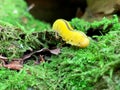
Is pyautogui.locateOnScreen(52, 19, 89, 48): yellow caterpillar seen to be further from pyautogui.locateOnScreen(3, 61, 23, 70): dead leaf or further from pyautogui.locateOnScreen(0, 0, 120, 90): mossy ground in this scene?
pyautogui.locateOnScreen(3, 61, 23, 70): dead leaf

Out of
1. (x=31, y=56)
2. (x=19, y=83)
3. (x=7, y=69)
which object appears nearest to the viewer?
(x=19, y=83)

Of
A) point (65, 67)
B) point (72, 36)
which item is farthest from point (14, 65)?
point (72, 36)

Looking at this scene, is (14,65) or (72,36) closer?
(14,65)

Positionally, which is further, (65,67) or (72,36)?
(72,36)

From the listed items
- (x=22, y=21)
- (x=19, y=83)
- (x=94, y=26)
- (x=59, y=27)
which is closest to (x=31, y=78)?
(x=19, y=83)

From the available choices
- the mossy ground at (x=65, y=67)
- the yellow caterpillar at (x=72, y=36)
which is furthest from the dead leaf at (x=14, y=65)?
the yellow caterpillar at (x=72, y=36)

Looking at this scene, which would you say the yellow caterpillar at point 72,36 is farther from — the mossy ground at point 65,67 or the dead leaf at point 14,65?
the dead leaf at point 14,65

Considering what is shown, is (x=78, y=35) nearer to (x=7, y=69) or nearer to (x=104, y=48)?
(x=104, y=48)

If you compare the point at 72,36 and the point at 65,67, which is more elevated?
the point at 72,36

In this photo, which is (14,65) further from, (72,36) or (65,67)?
(72,36)
